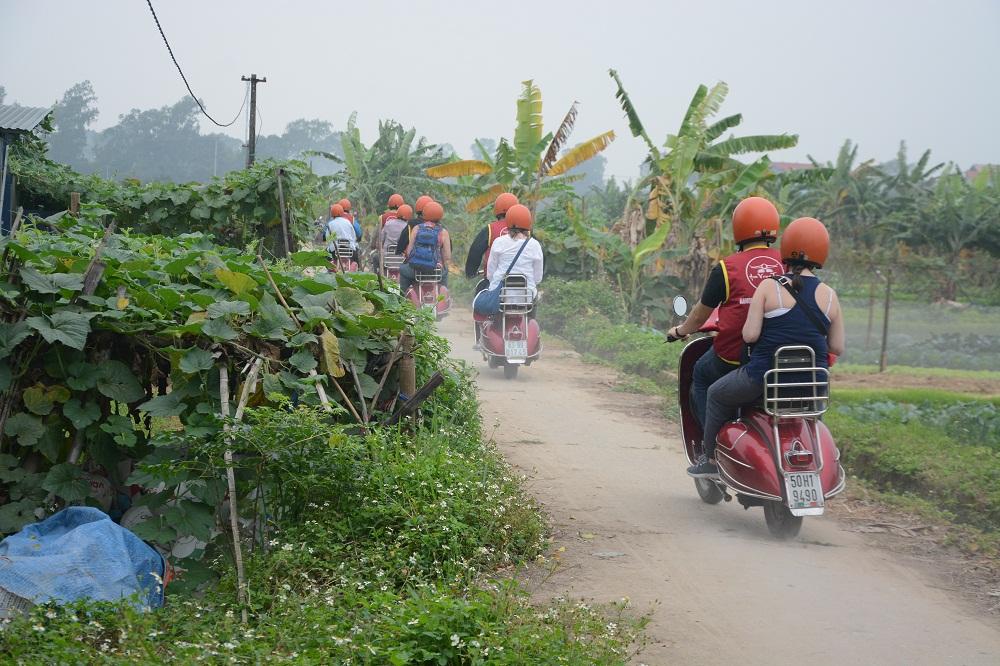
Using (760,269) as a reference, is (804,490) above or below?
below

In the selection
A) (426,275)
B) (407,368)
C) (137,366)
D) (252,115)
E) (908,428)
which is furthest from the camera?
(252,115)

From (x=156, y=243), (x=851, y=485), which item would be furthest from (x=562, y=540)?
(x=156, y=243)

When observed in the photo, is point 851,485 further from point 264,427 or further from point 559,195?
point 559,195

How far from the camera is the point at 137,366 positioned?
546 centimetres

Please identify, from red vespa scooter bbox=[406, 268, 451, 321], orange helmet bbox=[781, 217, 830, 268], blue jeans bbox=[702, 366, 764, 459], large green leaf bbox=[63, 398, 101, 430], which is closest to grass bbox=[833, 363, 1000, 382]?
red vespa scooter bbox=[406, 268, 451, 321]

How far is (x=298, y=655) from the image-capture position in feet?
12.3

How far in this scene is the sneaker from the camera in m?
6.48

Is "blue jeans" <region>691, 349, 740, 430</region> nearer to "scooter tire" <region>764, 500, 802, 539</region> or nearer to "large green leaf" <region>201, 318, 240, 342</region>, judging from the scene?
"scooter tire" <region>764, 500, 802, 539</region>

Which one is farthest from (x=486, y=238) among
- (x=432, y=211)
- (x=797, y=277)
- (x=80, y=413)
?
(x=80, y=413)

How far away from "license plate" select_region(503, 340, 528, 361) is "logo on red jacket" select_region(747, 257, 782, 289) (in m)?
5.88

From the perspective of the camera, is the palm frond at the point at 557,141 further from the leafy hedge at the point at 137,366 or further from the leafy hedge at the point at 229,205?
the leafy hedge at the point at 137,366

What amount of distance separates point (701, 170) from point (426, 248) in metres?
4.43

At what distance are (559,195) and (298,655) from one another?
17734 mm

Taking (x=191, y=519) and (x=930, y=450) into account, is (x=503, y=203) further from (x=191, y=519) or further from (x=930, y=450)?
(x=191, y=519)
